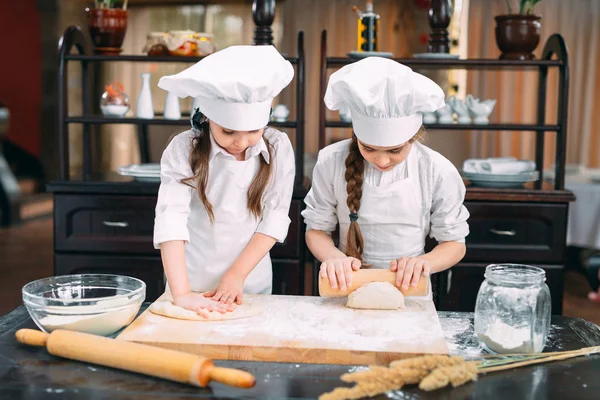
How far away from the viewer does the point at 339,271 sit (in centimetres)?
165

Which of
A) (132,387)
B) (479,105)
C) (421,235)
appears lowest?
(132,387)

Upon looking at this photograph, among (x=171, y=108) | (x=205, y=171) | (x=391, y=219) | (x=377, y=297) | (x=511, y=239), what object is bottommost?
(x=511, y=239)

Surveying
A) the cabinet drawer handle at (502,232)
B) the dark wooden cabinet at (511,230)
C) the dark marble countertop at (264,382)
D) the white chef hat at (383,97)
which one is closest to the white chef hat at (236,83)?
the white chef hat at (383,97)

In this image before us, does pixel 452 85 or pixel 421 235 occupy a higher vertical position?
pixel 452 85

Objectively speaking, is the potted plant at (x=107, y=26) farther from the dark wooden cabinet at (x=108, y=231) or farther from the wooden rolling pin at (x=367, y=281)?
the wooden rolling pin at (x=367, y=281)

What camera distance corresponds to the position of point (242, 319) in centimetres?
153

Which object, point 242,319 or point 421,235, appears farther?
point 421,235

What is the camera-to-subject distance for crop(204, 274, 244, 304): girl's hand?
1.65 meters

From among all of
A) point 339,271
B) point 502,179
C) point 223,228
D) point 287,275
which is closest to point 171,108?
point 287,275

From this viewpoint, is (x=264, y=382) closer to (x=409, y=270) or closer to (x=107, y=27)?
(x=409, y=270)

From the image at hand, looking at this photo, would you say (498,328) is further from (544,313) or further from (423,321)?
(423,321)

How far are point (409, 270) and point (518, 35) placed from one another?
175cm

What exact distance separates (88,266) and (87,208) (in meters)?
0.23

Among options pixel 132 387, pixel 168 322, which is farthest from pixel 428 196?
pixel 132 387
